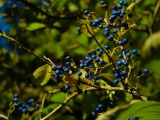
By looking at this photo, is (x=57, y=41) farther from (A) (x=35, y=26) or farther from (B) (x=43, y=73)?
(B) (x=43, y=73)

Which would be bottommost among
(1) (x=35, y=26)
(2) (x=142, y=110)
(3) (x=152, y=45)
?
(2) (x=142, y=110)

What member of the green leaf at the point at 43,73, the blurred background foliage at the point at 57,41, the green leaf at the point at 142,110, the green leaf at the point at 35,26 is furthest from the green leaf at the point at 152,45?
the green leaf at the point at 35,26

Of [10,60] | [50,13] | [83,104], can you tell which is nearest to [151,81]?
[83,104]

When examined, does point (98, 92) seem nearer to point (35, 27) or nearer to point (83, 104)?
point (83, 104)

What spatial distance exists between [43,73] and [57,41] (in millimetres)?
2013

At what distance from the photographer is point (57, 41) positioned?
4.04 metres

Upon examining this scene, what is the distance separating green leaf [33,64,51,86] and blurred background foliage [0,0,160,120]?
324 mm

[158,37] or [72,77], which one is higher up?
[72,77]

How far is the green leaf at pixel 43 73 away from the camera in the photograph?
2.01 metres

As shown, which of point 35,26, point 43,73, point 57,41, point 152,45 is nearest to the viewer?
point 152,45

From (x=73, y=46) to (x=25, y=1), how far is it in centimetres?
72

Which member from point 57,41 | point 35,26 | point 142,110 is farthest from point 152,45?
point 57,41

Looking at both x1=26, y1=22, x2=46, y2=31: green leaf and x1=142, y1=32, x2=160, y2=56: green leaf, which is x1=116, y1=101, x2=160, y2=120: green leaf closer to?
x1=142, y1=32, x2=160, y2=56: green leaf

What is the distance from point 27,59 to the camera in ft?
14.7
